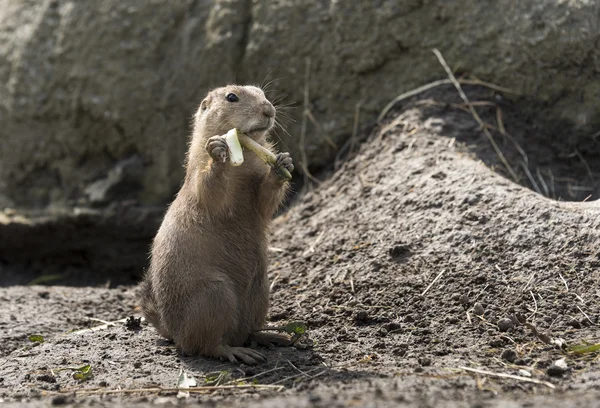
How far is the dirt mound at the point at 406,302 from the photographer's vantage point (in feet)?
14.8

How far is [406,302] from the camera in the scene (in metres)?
5.94

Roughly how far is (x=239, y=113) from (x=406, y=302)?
1934mm

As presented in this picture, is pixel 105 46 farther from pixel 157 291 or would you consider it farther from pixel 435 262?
pixel 435 262

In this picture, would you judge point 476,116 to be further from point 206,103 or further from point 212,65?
point 212,65

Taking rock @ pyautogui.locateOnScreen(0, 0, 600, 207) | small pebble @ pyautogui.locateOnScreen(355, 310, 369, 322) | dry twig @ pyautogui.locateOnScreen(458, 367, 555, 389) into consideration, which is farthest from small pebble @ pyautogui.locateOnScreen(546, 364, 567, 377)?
rock @ pyautogui.locateOnScreen(0, 0, 600, 207)

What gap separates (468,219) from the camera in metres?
6.37

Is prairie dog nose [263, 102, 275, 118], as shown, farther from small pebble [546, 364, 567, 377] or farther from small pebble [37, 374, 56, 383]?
small pebble [546, 364, 567, 377]

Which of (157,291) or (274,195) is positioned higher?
(274,195)

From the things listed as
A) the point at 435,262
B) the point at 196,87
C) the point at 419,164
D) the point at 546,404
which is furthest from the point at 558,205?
the point at 196,87

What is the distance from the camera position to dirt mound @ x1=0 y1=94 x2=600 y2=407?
4520 mm

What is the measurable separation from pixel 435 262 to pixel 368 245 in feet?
2.47

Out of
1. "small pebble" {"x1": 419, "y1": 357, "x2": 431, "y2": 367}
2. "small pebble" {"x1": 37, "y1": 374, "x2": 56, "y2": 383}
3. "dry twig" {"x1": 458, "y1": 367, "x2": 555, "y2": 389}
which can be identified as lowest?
"small pebble" {"x1": 37, "y1": 374, "x2": 56, "y2": 383}

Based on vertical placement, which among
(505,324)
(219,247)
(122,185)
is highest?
(122,185)

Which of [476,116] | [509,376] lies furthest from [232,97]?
[509,376]
